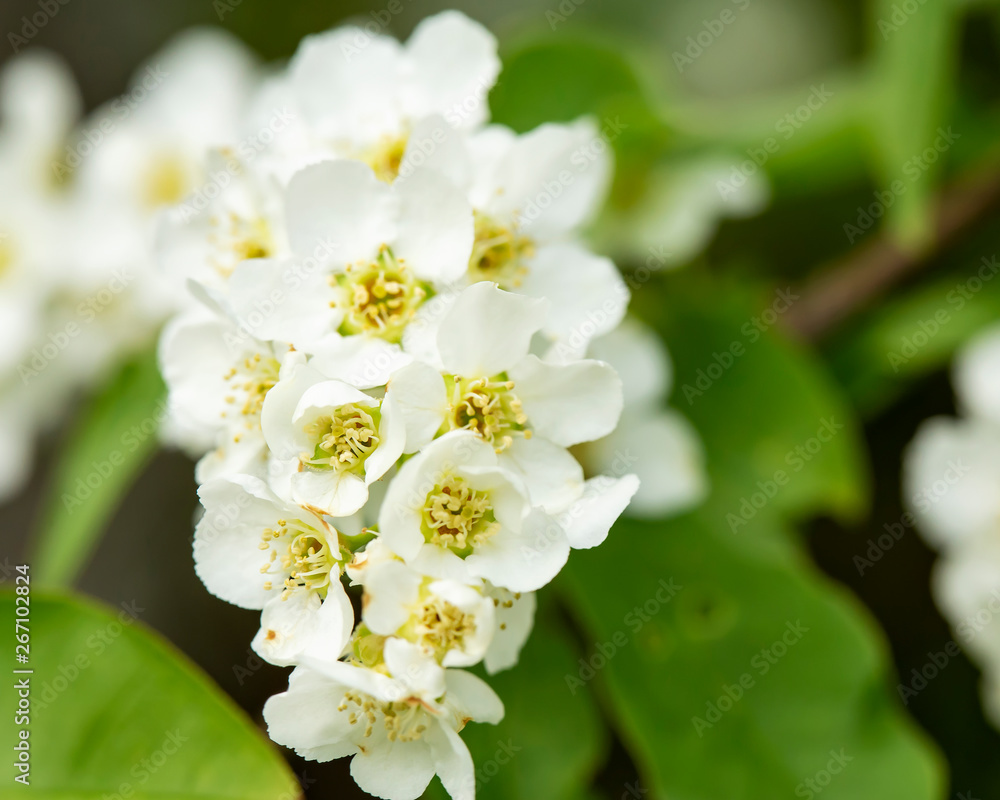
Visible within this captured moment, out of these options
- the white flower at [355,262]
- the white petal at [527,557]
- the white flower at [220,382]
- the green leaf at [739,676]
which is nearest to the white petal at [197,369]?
the white flower at [220,382]

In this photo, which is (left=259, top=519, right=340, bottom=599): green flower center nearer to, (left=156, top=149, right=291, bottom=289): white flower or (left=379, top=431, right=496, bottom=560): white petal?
(left=379, top=431, right=496, bottom=560): white petal

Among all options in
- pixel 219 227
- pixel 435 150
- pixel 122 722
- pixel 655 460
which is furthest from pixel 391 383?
pixel 655 460

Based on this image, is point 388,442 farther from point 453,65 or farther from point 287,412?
point 453,65

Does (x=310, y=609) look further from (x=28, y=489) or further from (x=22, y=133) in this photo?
(x=28, y=489)

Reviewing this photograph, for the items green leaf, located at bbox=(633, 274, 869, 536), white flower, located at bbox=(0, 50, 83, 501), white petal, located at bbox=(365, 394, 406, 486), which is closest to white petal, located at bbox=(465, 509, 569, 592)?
white petal, located at bbox=(365, 394, 406, 486)

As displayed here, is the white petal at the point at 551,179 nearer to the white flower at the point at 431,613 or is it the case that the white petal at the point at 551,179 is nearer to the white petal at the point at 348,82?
the white petal at the point at 348,82

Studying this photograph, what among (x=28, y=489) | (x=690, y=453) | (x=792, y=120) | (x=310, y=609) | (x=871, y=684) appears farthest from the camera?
(x=28, y=489)

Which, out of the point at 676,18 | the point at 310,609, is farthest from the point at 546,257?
the point at 676,18
